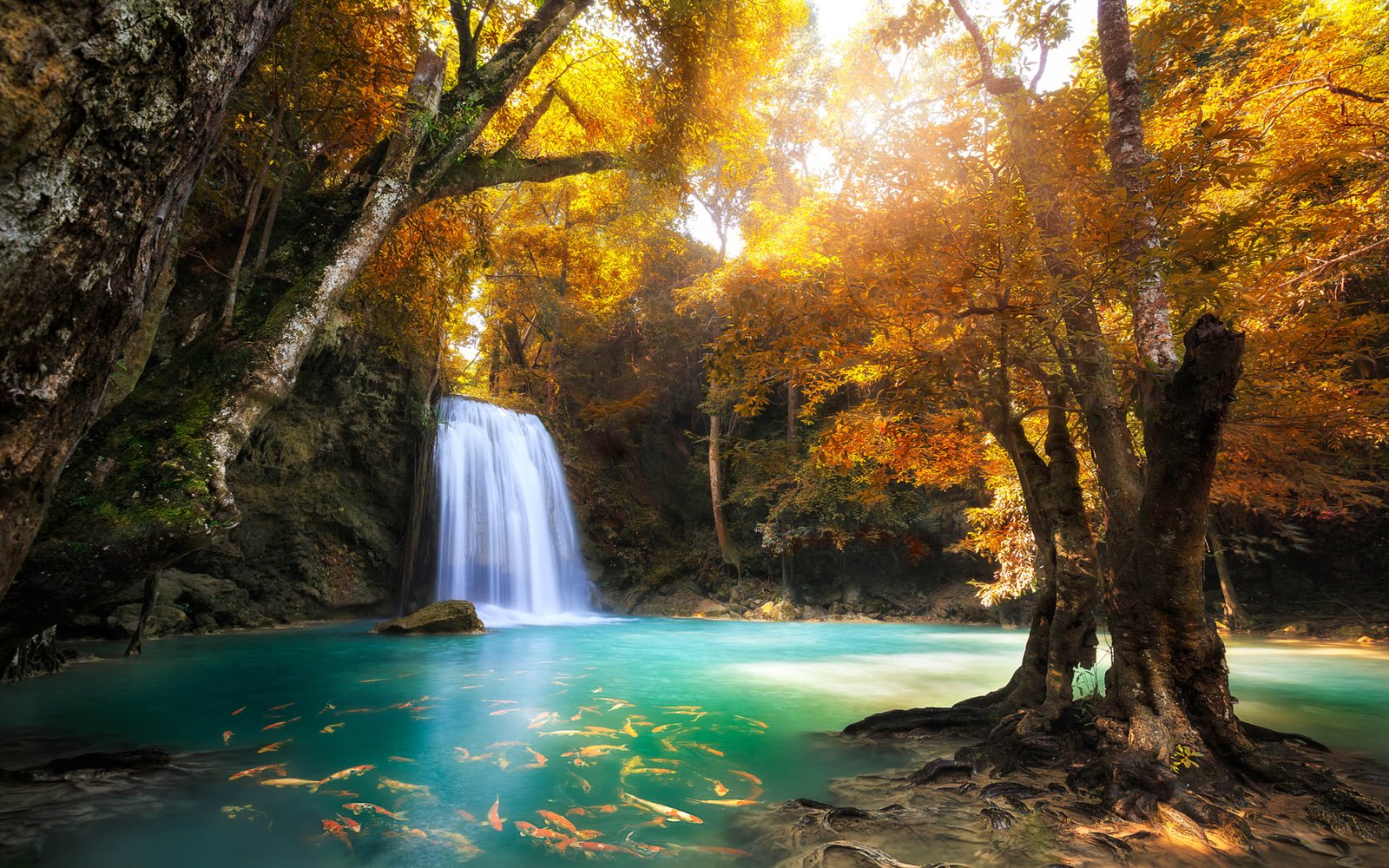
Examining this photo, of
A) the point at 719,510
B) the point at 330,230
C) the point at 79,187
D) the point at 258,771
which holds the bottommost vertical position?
the point at 258,771

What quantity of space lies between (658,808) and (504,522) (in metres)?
14.7

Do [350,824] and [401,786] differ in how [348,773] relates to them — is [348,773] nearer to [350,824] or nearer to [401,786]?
[401,786]

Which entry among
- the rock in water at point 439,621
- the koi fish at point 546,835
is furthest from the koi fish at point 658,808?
the rock in water at point 439,621

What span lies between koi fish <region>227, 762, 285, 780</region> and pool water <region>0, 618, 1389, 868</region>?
28 millimetres

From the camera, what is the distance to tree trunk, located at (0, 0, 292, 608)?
1.33 metres

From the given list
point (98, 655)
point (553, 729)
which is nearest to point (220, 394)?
point (553, 729)

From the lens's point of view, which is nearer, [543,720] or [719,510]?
[543,720]

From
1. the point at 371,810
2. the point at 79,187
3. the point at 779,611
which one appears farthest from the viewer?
the point at 779,611

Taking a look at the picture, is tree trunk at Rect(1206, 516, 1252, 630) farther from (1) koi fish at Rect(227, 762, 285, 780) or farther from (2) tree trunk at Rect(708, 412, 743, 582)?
(1) koi fish at Rect(227, 762, 285, 780)

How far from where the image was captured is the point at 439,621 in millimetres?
12086

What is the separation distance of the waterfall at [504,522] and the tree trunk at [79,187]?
13.9 meters

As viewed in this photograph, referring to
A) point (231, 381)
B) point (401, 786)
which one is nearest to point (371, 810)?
point (401, 786)

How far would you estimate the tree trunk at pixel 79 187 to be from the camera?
4.37 ft

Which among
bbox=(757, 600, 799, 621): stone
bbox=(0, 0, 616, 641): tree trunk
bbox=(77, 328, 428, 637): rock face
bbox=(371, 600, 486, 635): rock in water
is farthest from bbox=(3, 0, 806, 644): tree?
bbox=(757, 600, 799, 621): stone
